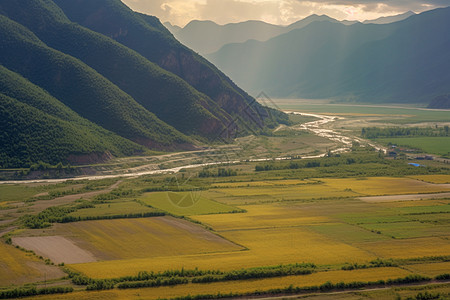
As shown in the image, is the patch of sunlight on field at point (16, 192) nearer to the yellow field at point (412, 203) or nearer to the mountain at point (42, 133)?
the mountain at point (42, 133)

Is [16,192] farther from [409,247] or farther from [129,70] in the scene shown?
[129,70]

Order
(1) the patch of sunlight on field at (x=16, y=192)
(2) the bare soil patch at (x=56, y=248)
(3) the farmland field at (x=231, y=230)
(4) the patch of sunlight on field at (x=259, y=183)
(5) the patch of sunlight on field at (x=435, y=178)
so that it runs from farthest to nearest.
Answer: (5) the patch of sunlight on field at (x=435, y=178) < (4) the patch of sunlight on field at (x=259, y=183) < (1) the patch of sunlight on field at (x=16, y=192) < (2) the bare soil patch at (x=56, y=248) < (3) the farmland field at (x=231, y=230)

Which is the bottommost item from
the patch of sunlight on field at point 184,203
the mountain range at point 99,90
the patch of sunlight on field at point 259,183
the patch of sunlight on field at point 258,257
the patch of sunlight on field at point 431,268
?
the patch of sunlight on field at point 431,268

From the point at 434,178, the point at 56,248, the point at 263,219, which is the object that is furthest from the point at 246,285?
the point at 434,178

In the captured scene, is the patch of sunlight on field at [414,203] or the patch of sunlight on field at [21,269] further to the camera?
the patch of sunlight on field at [414,203]

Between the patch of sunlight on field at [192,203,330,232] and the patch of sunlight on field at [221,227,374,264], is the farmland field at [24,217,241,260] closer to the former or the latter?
the patch of sunlight on field at [221,227,374,264]

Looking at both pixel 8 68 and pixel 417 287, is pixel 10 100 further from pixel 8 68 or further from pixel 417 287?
pixel 417 287

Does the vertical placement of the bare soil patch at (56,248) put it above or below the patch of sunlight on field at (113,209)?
below

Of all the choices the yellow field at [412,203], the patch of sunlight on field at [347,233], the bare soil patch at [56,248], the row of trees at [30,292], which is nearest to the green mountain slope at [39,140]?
the bare soil patch at [56,248]
